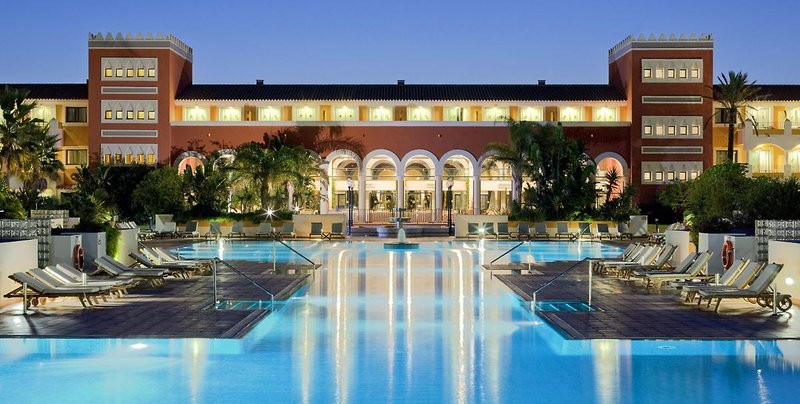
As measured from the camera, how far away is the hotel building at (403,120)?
45719 millimetres

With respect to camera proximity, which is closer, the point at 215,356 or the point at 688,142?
the point at 215,356

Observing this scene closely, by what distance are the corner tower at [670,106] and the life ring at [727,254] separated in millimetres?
29608

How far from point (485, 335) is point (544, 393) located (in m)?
3.02

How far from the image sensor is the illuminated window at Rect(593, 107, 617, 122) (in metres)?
47.4

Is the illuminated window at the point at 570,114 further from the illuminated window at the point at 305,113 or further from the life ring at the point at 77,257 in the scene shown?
the life ring at the point at 77,257

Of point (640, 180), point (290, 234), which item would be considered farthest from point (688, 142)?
point (290, 234)

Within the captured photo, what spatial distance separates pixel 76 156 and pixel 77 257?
3209 cm

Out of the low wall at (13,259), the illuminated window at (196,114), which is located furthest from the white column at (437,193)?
the low wall at (13,259)

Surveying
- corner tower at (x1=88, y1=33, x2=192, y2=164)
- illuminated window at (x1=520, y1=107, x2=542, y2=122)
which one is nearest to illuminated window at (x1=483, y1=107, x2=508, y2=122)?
illuminated window at (x1=520, y1=107, x2=542, y2=122)

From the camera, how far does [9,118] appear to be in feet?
107

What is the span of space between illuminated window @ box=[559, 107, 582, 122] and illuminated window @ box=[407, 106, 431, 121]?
6919 millimetres

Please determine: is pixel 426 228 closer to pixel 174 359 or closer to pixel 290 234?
pixel 290 234

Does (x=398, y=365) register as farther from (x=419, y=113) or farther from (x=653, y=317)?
(x=419, y=113)

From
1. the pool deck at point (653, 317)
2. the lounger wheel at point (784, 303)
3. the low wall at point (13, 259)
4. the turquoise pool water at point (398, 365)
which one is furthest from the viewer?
the low wall at point (13, 259)
